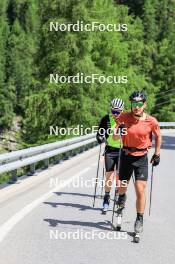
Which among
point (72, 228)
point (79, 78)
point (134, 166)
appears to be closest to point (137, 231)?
point (134, 166)

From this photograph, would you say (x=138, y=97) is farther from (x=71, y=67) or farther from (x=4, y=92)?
(x=4, y=92)

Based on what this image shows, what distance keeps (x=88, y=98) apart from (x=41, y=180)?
2181 cm

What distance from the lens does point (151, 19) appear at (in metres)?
97.2

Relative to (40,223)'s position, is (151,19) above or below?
above

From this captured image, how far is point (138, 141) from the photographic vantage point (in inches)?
287

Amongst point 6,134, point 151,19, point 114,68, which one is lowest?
point 6,134

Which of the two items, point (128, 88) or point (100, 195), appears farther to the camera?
point (128, 88)

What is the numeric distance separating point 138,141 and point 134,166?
0.35 meters

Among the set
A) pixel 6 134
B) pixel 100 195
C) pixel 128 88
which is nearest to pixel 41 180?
pixel 100 195

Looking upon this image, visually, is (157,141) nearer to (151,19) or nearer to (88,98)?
(88,98)

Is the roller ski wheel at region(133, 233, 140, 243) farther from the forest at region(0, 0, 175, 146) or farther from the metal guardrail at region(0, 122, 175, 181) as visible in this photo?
the forest at region(0, 0, 175, 146)

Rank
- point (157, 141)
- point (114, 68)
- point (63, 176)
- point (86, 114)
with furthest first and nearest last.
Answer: point (114, 68), point (86, 114), point (63, 176), point (157, 141)

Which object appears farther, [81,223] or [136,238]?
[81,223]

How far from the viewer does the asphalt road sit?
617cm
